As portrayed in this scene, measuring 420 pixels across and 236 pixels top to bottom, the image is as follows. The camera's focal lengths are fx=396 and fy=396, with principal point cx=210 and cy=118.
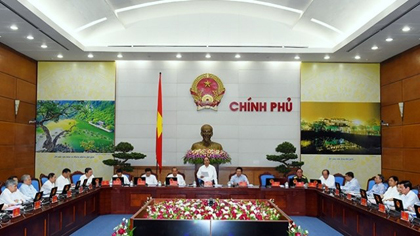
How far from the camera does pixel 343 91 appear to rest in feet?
39.2

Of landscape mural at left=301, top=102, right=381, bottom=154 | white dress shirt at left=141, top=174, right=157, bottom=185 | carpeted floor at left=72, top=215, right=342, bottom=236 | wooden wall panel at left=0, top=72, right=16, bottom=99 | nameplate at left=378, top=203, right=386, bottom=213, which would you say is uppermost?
wooden wall panel at left=0, top=72, right=16, bottom=99

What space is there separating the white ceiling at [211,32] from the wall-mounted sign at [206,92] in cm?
73

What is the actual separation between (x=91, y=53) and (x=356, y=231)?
8.04 m

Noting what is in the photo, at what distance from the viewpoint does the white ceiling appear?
29.3 feet

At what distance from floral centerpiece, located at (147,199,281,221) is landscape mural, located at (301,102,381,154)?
5941 millimetres

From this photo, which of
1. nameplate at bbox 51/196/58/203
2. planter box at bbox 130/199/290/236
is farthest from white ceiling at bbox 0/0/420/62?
planter box at bbox 130/199/290/236

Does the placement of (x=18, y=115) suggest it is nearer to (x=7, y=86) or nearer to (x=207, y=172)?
(x=7, y=86)

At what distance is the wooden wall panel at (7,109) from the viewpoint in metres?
9.81

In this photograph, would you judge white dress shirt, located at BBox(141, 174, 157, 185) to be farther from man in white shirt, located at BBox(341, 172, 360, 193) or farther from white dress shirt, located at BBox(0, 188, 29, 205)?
man in white shirt, located at BBox(341, 172, 360, 193)

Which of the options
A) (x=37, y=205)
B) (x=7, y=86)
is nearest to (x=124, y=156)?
(x=7, y=86)

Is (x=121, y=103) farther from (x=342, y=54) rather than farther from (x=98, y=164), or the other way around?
(x=342, y=54)

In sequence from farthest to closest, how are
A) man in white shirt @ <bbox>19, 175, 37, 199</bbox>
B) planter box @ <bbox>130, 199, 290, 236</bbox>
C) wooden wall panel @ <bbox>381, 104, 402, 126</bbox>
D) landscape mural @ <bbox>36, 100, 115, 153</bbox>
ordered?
1. landscape mural @ <bbox>36, 100, 115, 153</bbox>
2. wooden wall panel @ <bbox>381, 104, 402, 126</bbox>
3. man in white shirt @ <bbox>19, 175, 37, 199</bbox>
4. planter box @ <bbox>130, 199, 290, 236</bbox>

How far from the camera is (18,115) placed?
10680 mm

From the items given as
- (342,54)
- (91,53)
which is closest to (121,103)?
(91,53)
